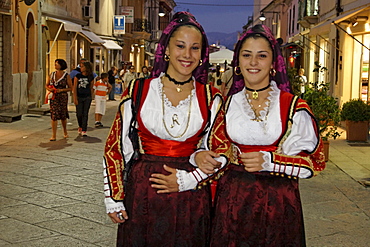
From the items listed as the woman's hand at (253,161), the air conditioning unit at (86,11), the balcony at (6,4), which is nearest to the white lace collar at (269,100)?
the woman's hand at (253,161)

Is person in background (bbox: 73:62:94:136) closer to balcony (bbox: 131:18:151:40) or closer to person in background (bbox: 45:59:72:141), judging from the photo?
person in background (bbox: 45:59:72:141)

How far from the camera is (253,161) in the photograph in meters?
3.32

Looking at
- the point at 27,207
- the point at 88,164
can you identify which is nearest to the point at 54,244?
the point at 27,207

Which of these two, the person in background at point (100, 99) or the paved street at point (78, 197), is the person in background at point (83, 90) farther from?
the person in background at point (100, 99)

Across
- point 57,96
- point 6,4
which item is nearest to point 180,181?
point 57,96

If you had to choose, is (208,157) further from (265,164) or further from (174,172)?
(265,164)

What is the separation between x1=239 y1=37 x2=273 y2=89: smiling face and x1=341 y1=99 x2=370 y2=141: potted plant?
9.77 m

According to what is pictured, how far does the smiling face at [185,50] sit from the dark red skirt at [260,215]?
730 millimetres

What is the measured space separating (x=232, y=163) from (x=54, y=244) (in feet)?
8.20

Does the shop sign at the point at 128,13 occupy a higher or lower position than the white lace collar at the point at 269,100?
higher

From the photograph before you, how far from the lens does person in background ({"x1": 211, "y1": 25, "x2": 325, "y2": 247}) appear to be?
3.38m

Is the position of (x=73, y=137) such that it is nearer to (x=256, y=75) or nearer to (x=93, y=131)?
(x=93, y=131)

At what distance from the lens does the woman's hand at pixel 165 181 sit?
11.0 feet

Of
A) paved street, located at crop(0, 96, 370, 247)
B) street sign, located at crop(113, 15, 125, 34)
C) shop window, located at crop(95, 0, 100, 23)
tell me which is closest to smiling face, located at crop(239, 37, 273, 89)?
paved street, located at crop(0, 96, 370, 247)
